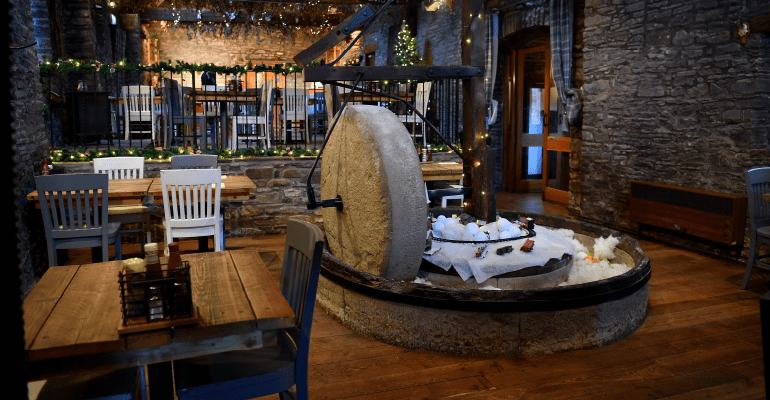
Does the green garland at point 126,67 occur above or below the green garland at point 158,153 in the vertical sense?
above

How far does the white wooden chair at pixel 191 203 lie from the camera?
396 centimetres

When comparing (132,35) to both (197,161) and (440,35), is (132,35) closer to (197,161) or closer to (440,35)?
(440,35)

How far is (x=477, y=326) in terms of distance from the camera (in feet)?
9.25

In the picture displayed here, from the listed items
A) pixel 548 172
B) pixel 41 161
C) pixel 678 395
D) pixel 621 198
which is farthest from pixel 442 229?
pixel 548 172

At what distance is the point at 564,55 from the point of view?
689cm

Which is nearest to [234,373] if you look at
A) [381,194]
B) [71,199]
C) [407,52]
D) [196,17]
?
[381,194]

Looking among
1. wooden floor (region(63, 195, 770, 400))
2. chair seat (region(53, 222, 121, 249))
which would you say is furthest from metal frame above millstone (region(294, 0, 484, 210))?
chair seat (region(53, 222, 121, 249))

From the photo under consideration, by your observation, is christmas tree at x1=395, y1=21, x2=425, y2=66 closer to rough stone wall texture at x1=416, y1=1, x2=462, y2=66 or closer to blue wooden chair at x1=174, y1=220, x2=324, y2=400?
rough stone wall texture at x1=416, y1=1, x2=462, y2=66

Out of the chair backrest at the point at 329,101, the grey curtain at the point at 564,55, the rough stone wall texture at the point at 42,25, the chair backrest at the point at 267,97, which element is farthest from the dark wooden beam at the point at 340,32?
the rough stone wall texture at the point at 42,25

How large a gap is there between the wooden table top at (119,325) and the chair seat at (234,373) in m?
0.27

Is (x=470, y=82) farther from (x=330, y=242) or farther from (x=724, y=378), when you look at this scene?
(x=724, y=378)

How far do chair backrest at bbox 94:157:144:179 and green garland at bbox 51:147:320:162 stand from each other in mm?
563

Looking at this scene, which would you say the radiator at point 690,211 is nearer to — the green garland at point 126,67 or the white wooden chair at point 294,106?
the green garland at point 126,67

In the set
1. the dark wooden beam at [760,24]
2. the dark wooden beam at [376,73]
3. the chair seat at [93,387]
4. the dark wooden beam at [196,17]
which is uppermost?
the dark wooden beam at [196,17]
